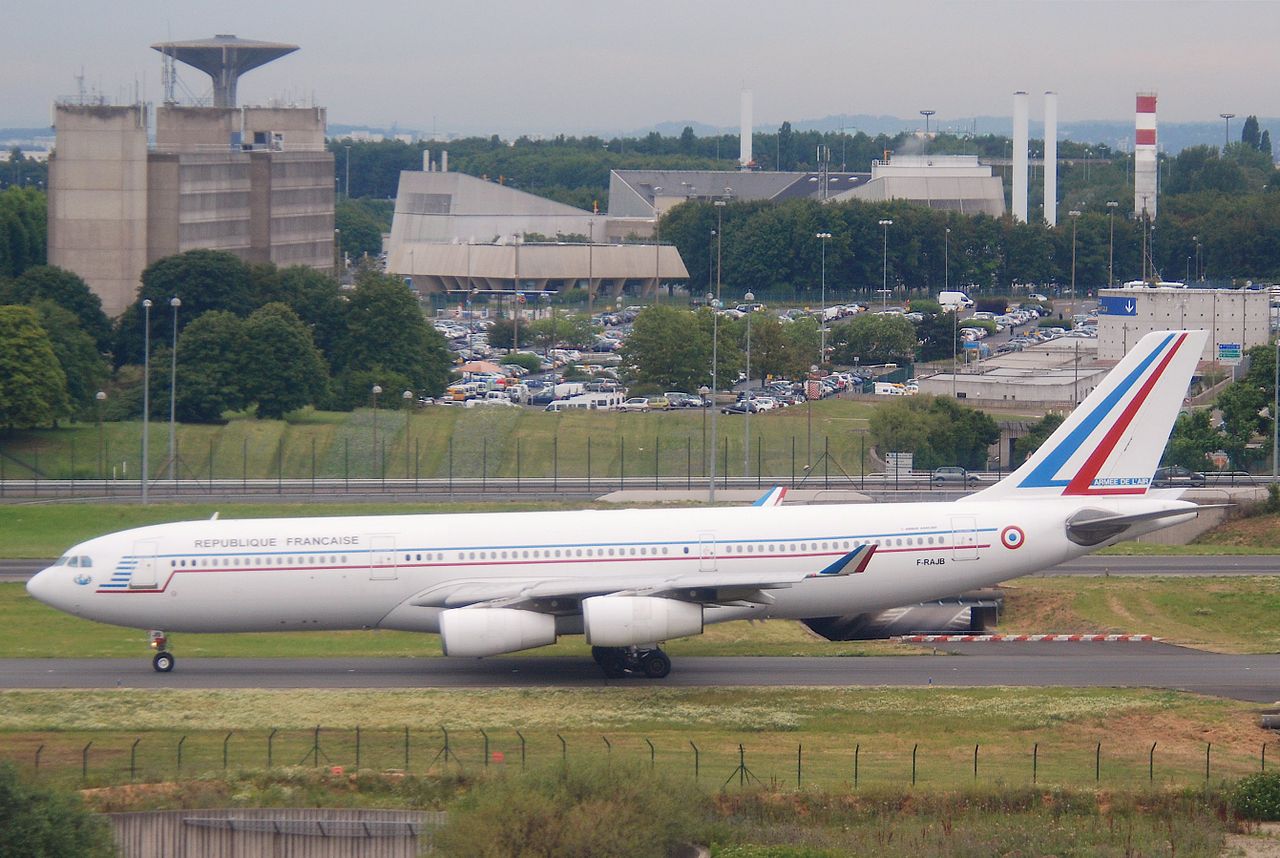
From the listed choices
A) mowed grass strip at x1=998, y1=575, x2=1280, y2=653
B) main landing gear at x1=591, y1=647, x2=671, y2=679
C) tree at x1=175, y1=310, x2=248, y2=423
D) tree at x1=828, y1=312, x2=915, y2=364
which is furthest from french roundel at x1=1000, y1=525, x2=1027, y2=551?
tree at x1=828, y1=312, x2=915, y2=364

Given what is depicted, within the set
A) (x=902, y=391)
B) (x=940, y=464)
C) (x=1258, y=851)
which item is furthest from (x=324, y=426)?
(x=1258, y=851)

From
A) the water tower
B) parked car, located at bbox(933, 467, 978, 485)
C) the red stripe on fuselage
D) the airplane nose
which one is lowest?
the airplane nose

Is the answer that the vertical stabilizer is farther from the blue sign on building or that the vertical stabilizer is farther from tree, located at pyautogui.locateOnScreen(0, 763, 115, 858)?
the blue sign on building

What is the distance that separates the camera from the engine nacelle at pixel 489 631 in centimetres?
3581

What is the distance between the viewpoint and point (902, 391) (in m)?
113

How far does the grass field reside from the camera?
3201 inches

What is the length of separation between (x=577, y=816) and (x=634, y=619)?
33.8 feet

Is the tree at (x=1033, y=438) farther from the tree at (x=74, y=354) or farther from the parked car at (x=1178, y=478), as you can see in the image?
the tree at (x=74, y=354)

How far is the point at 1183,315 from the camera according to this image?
123 m

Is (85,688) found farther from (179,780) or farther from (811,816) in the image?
(811,816)

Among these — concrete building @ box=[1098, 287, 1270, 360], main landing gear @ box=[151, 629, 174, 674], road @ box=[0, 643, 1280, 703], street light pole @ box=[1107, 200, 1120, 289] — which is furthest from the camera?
street light pole @ box=[1107, 200, 1120, 289]

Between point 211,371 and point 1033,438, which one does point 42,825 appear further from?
point 211,371

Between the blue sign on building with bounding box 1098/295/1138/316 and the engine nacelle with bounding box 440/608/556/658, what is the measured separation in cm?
9505

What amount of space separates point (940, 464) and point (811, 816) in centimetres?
5321
